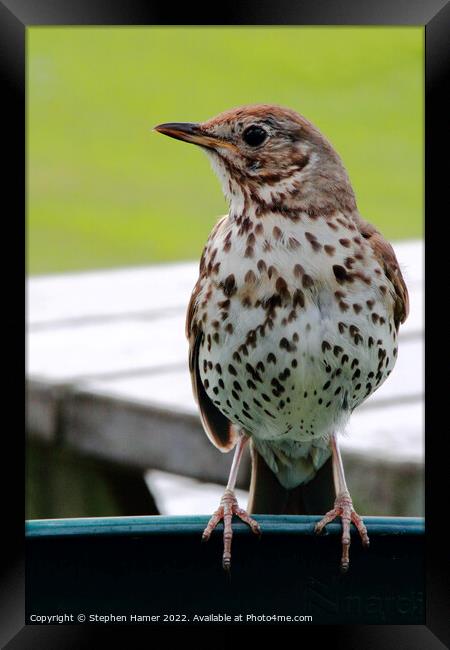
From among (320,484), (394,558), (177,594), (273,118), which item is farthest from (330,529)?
(273,118)

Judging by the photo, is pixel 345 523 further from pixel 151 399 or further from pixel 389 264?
pixel 151 399

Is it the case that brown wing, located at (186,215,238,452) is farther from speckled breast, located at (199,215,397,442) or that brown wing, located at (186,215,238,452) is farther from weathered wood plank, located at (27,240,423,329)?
weathered wood plank, located at (27,240,423,329)

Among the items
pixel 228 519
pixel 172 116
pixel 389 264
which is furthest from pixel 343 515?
pixel 172 116

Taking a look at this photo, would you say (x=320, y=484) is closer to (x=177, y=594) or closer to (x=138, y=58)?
(x=177, y=594)

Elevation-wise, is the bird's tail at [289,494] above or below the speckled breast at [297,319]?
below

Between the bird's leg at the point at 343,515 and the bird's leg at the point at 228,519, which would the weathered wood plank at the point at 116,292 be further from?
the bird's leg at the point at 228,519

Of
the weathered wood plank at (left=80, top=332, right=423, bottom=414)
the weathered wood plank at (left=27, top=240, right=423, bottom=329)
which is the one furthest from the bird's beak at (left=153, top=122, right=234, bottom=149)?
the weathered wood plank at (left=27, top=240, right=423, bottom=329)

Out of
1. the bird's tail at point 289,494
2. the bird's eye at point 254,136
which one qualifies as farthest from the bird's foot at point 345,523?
the bird's eye at point 254,136
